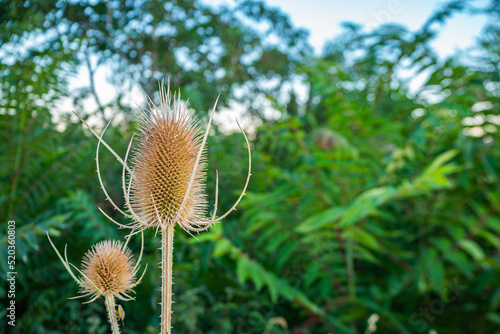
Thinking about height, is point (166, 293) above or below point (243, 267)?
below

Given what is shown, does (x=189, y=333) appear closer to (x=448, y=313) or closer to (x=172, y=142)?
(x=448, y=313)

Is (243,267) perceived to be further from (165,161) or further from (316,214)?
(165,161)

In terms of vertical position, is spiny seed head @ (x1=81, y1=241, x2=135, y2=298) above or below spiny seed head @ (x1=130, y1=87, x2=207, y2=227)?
below

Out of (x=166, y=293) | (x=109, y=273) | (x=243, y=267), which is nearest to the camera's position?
(x=166, y=293)

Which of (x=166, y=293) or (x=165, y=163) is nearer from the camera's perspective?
(x=166, y=293)

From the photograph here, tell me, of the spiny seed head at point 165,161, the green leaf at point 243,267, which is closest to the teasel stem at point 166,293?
the spiny seed head at point 165,161

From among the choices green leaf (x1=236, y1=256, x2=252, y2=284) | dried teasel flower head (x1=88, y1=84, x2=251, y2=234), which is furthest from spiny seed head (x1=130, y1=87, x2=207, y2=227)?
green leaf (x1=236, y1=256, x2=252, y2=284)

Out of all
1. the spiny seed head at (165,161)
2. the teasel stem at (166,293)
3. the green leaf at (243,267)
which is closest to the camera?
the teasel stem at (166,293)

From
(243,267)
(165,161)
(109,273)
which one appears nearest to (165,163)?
(165,161)

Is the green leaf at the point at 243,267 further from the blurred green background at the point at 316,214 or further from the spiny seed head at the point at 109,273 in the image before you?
the spiny seed head at the point at 109,273

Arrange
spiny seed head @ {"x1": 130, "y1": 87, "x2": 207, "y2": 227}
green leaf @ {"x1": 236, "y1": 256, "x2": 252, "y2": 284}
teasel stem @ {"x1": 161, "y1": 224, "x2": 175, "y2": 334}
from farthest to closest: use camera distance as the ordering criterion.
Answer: green leaf @ {"x1": 236, "y1": 256, "x2": 252, "y2": 284}, spiny seed head @ {"x1": 130, "y1": 87, "x2": 207, "y2": 227}, teasel stem @ {"x1": 161, "y1": 224, "x2": 175, "y2": 334}

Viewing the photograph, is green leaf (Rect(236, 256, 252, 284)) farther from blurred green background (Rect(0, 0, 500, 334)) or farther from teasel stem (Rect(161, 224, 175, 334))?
teasel stem (Rect(161, 224, 175, 334))

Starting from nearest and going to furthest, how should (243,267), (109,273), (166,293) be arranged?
(166,293), (109,273), (243,267)

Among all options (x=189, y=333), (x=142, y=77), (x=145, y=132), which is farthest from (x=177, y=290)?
(x=142, y=77)
